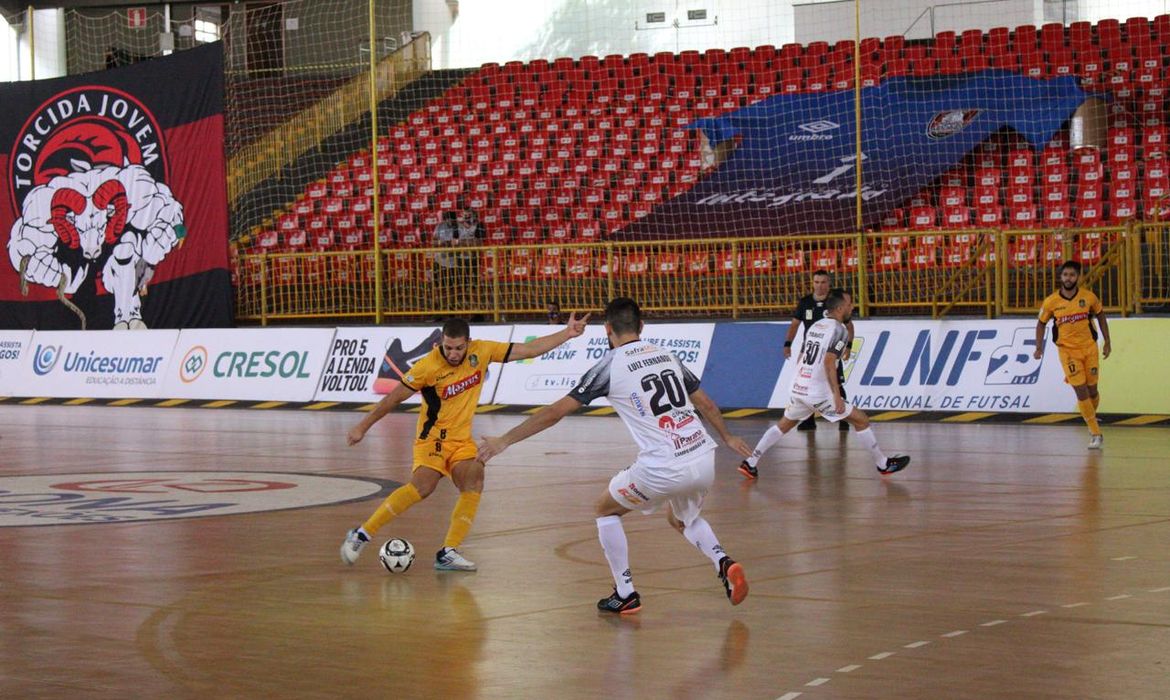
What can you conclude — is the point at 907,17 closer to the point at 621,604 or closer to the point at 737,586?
the point at 737,586

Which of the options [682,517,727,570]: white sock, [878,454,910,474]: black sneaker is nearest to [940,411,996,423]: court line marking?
[878,454,910,474]: black sneaker

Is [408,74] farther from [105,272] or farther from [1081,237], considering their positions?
[1081,237]

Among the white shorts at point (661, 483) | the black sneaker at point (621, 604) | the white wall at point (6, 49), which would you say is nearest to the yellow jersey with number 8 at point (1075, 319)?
the white shorts at point (661, 483)

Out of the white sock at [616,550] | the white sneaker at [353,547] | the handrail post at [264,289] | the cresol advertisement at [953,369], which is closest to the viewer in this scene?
the white sock at [616,550]

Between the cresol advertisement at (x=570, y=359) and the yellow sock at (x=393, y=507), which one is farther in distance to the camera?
the cresol advertisement at (x=570, y=359)

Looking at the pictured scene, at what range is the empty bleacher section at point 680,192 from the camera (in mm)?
24281

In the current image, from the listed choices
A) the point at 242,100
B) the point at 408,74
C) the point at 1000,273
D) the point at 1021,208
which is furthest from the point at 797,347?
the point at 242,100

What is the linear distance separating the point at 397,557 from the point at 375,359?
17.6 meters

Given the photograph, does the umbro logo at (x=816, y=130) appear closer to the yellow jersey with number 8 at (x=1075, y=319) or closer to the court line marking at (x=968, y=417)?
the court line marking at (x=968, y=417)

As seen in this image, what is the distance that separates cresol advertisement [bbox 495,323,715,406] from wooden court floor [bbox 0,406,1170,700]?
29.2 feet

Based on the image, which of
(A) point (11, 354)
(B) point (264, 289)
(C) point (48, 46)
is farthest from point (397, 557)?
(C) point (48, 46)

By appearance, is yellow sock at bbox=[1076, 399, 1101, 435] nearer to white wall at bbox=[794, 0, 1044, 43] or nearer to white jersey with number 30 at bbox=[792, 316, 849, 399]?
white jersey with number 30 at bbox=[792, 316, 849, 399]

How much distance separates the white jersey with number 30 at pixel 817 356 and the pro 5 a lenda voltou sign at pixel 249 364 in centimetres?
1330

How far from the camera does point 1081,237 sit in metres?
23.3
